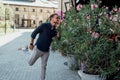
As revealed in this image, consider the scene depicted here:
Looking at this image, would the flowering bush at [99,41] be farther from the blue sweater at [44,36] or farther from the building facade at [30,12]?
the building facade at [30,12]

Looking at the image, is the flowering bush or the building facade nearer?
the flowering bush

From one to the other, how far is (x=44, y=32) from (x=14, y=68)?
13.5ft

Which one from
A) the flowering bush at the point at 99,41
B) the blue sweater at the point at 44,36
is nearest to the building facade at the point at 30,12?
the flowering bush at the point at 99,41

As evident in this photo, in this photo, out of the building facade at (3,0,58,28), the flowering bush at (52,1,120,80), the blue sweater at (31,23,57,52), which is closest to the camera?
the flowering bush at (52,1,120,80)

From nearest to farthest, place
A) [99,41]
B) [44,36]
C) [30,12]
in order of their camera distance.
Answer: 1. [99,41]
2. [44,36]
3. [30,12]

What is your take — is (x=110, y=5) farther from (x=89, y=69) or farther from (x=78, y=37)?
(x=89, y=69)

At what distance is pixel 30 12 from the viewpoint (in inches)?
3866

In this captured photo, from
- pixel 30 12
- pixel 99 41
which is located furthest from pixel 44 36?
pixel 30 12

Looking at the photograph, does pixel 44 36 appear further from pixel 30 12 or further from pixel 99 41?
pixel 30 12

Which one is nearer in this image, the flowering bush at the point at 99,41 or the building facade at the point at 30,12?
the flowering bush at the point at 99,41

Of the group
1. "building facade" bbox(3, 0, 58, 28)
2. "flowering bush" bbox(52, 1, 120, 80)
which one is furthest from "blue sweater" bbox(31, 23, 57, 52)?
"building facade" bbox(3, 0, 58, 28)

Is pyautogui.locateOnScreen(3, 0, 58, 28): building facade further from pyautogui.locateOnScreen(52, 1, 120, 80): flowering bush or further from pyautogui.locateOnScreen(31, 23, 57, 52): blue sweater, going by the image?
pyautogui.locateOnScreen(31, 23, 57, 52): blue sweater

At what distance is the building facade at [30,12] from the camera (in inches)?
3769

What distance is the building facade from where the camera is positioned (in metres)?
95.7
